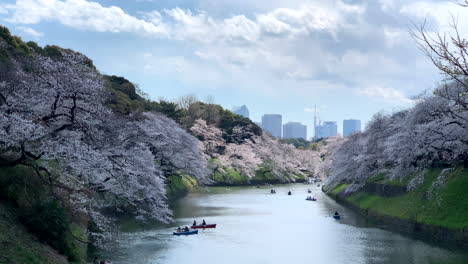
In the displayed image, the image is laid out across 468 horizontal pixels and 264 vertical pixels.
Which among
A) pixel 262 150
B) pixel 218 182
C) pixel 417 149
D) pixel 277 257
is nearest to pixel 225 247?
pixel 277 257

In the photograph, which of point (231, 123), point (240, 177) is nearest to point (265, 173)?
point (240, 177)

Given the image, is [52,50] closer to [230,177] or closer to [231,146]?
[230,177]

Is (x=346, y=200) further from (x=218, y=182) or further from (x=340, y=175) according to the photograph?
(x=218, y=182)

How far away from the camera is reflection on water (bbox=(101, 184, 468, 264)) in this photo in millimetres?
26234

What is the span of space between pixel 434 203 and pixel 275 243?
12.6 metres

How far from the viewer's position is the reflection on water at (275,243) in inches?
1033

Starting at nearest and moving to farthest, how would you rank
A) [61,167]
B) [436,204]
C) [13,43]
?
[61,167], [436,204], [13,43]

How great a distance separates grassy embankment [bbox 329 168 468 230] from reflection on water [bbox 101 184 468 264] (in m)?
2.34

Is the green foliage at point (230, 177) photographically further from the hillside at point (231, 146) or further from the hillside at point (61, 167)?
the hillside at point (61, 167)

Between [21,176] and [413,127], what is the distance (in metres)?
29.8

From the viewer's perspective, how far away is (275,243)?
31.5 m

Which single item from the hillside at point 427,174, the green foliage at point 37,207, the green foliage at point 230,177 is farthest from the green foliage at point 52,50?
the green foliage at point 37,207

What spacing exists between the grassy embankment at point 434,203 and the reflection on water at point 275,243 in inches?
92.0

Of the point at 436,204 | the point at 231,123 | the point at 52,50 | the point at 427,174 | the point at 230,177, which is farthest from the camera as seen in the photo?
the point at 231,123
